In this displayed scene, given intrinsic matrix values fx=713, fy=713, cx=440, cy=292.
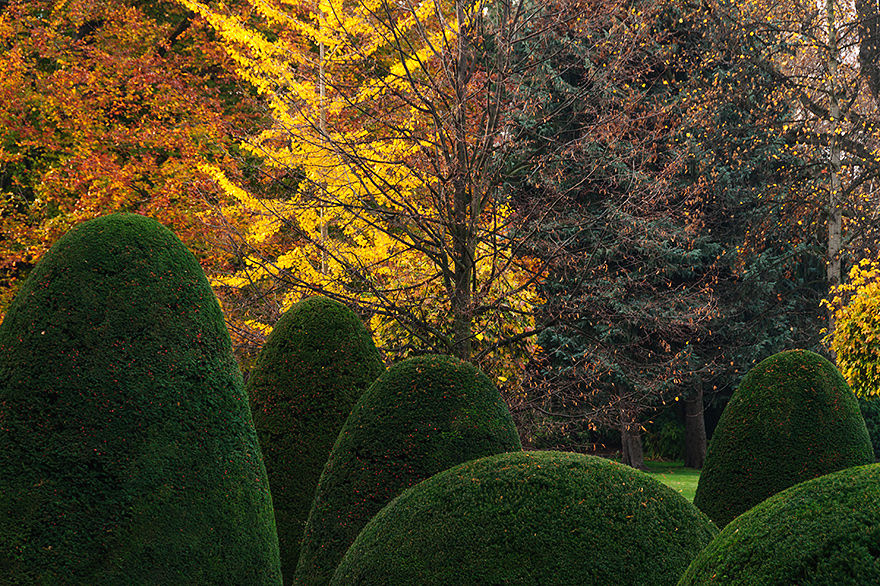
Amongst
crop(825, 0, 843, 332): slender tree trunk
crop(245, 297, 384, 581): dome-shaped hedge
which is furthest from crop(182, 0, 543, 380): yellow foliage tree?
crop(825, 0, 843, 332): slender tree trunk

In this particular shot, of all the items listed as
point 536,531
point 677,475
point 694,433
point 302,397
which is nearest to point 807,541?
point 536,531

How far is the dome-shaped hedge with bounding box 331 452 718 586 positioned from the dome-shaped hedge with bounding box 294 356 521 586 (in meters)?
0.79

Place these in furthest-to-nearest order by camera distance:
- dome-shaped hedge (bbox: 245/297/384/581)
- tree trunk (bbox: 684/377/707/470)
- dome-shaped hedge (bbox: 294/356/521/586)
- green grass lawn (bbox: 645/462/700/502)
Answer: tree trunk (bbox: 684/377/707/470) < green grass lawn (bbox: 645/462/700/502) < dome-shaped hedge (bbox: 245/297/384/581) < dome-shaped hedge (bbox: 294/356/521/586)

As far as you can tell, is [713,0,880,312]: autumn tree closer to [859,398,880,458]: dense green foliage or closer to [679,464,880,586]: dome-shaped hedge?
[859,398,880,458]: dense green foliage

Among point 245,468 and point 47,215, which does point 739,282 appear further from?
point 245,468

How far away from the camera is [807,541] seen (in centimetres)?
186

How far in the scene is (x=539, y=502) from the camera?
122 inches

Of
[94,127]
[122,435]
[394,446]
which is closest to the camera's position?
[122,435]

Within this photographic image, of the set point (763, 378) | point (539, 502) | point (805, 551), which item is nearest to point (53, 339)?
point (539, 502)

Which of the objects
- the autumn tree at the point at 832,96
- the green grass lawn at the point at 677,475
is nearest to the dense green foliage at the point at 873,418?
the autumn tree at the point at 832,96

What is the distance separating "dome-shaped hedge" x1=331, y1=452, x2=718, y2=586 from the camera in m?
2.97

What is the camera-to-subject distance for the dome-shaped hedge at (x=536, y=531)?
297 cm

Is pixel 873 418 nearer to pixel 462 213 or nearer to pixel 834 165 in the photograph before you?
pixel 834 165

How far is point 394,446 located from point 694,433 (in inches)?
727
